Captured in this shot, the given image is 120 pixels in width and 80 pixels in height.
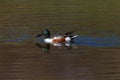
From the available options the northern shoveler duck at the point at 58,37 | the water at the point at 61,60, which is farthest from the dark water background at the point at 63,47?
the northern shoveler duck at the point at 58,37

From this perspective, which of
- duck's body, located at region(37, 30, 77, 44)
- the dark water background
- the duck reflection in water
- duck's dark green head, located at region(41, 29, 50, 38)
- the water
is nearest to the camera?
the water

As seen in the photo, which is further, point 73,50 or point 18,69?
point 73,50

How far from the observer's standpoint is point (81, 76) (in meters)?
11.0

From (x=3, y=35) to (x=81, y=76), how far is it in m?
3.84

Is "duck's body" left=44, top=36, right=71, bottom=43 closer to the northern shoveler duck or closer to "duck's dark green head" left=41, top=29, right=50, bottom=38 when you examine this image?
the northern shoveler duck

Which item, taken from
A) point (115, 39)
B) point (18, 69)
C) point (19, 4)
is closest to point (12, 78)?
point (18, 69)

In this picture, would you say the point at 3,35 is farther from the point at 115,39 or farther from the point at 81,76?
the point at 81,76

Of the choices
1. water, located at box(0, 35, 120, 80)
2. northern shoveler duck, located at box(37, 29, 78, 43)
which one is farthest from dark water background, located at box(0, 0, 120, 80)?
northern shoveler duck, located at box(37, 29, 78, 43)

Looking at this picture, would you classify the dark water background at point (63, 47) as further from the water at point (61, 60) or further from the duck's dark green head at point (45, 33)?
the duck's dark green head at point (45, 33)

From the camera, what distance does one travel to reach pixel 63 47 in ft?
44.5

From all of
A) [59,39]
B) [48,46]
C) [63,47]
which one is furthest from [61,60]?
[59,39]

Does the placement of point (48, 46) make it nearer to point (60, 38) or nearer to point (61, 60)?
point (60, 38)

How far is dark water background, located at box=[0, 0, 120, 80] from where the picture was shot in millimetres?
11500

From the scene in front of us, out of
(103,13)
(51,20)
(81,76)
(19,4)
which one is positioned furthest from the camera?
(19,4)
